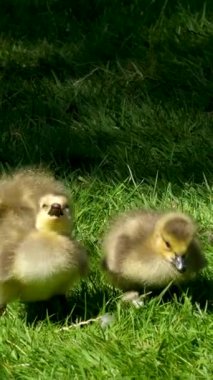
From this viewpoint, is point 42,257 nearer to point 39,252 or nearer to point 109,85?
point 39,252

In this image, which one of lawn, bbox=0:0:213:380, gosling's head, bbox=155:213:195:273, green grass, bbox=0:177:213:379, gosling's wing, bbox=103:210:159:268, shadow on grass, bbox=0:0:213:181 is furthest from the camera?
shadow on grass, bbox=0:0:213:181

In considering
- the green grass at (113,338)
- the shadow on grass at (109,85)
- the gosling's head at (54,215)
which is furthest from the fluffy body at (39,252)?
the shadow on grass at (109,85)

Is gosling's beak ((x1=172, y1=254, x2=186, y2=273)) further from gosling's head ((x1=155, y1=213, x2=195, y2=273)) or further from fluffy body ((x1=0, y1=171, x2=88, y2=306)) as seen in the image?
fluffy body ((x1=0, y1=171, x2=88, y2=306))

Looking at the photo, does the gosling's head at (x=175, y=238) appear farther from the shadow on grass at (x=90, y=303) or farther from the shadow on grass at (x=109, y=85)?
the shadow on grass at (x=109, y=85)

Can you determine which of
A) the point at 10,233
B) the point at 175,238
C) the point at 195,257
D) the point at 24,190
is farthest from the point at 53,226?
the point at 195,257

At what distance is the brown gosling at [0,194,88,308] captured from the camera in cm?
378

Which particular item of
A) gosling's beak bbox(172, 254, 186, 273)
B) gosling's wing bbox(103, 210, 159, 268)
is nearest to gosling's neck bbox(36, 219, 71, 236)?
gosling's wing bbox(103, 210, 159, 268)

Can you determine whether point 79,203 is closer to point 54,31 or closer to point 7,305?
point 7,305

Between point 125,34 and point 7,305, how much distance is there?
2.65 meters

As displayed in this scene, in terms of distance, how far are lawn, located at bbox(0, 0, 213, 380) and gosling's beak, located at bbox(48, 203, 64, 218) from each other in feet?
1.19

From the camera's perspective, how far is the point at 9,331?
3.85 metres

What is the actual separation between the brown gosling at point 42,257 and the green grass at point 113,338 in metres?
0.13

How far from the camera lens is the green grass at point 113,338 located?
3.57 m

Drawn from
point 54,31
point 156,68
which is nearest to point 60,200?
point 156,68
